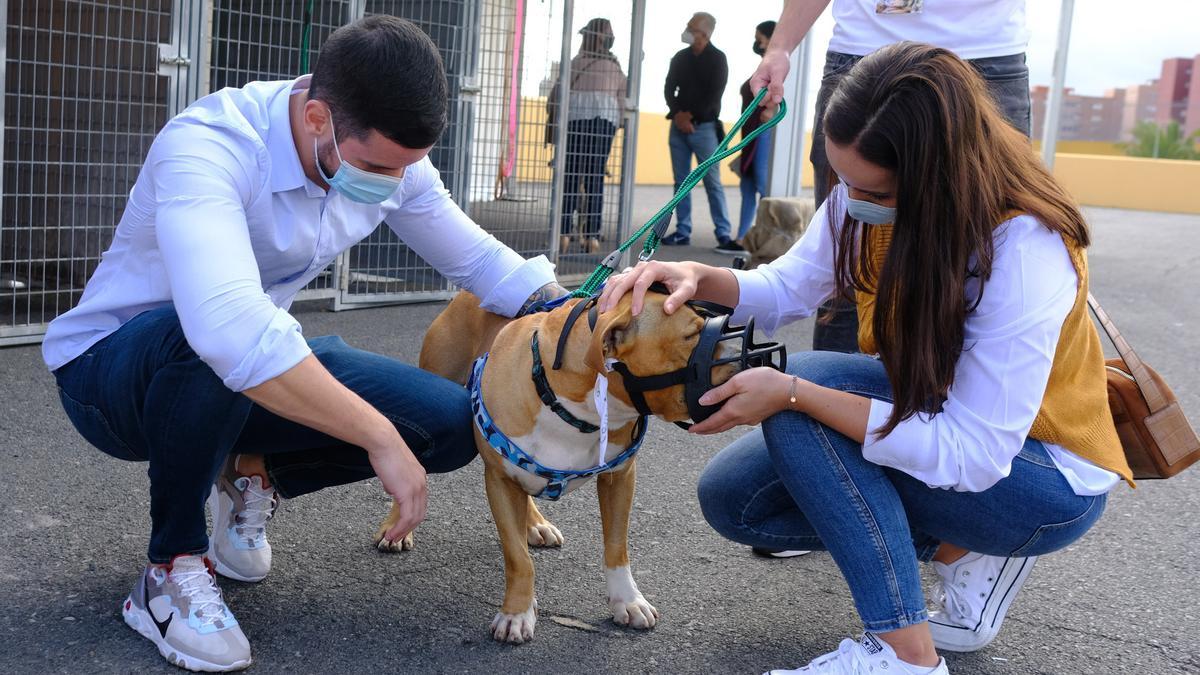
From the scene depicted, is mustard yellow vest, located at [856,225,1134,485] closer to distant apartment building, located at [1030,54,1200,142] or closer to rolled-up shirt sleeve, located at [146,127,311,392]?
rolled-up shirt sleeve, located at [146,127,311,392]

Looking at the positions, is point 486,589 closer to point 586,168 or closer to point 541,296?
point 541,296

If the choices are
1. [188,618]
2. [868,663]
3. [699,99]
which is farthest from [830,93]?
[699,99]

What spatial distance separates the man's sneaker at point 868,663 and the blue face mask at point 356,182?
1240mm

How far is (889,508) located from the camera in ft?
6.85

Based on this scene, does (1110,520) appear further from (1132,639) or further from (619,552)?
(619,552)

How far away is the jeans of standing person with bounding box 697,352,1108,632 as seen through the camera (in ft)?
6.73

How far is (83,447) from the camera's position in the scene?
11.4 feet

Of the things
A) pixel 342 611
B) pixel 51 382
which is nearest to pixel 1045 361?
pixel 342 611

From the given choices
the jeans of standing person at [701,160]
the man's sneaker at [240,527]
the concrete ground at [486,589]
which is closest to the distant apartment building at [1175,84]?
the jeans of standing person at [701,160]

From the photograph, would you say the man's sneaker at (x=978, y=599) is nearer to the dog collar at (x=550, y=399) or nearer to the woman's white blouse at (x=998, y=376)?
the woman's white blouse at (x=998, y=376)

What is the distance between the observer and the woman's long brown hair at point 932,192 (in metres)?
1.95

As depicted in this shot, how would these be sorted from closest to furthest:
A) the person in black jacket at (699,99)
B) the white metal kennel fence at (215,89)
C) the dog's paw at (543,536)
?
the dog's paw at (543,536) → the white metal kennel fence at (215,89) → the person in black jacket at (699,99)

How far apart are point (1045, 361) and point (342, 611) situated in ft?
5.11

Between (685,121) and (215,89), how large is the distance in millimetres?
4464
